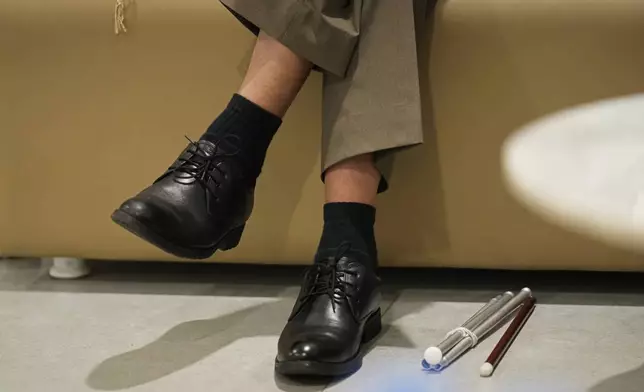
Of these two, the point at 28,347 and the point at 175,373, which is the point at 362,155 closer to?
the point at 175,373

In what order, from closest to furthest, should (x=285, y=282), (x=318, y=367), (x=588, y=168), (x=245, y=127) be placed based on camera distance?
(x=318, y=367)
(x=245, y=127)
(x=588, y=168)
(x=285, y=282)

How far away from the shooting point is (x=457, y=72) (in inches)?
39.4

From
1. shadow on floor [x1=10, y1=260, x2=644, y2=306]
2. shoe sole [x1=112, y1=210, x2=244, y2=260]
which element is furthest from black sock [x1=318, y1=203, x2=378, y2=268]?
shadow on floor [x1=10, y1=260, x2=644, y2=306]

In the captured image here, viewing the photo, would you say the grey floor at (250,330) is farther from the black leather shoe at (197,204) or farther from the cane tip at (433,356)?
the black leather shoe at (197,204)

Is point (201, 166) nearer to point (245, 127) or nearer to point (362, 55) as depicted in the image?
point (245, 127)

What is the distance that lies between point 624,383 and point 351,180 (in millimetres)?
362

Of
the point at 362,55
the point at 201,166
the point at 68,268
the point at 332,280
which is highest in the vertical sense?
the point at 362,55

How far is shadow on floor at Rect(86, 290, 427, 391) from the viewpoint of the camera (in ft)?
2.71

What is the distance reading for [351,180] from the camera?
0.91 meters

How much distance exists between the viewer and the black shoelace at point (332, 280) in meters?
0.84

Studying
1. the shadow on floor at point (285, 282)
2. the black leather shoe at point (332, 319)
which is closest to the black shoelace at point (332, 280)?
the black leather shoe at point (332, 319)

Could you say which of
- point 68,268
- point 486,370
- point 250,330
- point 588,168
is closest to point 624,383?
point 486,370

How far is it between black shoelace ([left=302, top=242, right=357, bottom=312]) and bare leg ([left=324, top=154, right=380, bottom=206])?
A: 61mm

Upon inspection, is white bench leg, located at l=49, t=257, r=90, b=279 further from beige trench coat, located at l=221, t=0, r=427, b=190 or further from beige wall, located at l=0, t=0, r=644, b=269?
beige trench coat, located at l=221, t=0, r=427, b=190
